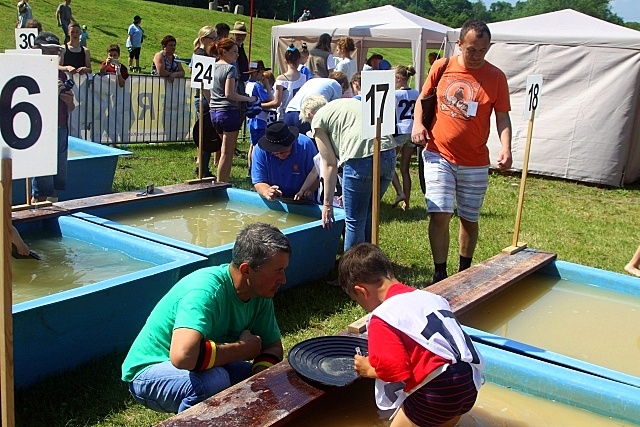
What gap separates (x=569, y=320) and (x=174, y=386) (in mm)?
2960

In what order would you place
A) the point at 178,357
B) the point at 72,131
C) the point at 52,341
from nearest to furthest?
the point at 178,357 < the point at 52,341 < the point at 72,131

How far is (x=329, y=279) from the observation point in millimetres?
6383

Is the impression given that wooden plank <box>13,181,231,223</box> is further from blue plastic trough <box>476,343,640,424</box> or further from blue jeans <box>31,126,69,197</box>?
blue plastic trough <box>476,343,640,424</box>

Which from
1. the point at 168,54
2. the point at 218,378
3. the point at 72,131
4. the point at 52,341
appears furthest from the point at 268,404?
the point at 168,54

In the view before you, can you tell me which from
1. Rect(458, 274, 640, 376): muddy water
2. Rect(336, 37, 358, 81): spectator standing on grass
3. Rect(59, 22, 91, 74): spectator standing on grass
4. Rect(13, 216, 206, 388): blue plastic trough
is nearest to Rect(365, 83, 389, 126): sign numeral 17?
Rect(458, 274, 640, 376): muddy water

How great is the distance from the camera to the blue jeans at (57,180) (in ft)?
23.3

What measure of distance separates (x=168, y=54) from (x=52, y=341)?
9.65 m

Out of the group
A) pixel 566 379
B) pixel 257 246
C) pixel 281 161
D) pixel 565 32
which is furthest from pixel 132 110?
pixel 566 379

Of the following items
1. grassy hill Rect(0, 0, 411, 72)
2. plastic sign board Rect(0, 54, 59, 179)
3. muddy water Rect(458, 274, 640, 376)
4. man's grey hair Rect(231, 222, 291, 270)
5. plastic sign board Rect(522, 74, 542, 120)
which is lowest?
muddy water Rect(458, 274, 640, 376)

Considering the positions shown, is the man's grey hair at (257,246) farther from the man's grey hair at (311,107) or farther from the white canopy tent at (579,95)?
the white canopy tent at (579,95)

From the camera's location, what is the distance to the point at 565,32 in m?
12.2

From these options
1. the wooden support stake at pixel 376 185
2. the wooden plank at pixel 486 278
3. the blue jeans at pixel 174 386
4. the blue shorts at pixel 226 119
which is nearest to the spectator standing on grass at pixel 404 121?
the wooden plank at pixel 486 278

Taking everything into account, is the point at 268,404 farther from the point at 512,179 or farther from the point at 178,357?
the point at 512,179

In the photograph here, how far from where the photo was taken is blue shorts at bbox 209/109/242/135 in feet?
29.0
